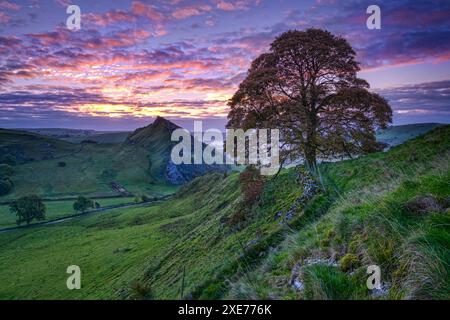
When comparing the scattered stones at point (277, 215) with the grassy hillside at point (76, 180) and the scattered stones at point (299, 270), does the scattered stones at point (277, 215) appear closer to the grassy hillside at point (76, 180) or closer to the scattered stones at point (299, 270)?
the scattered stones at point (299, 270)

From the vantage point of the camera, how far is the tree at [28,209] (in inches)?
3637

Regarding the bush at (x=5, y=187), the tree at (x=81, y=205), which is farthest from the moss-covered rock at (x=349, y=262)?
the bush at (x=5, y=187)

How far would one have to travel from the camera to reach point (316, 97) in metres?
22.5

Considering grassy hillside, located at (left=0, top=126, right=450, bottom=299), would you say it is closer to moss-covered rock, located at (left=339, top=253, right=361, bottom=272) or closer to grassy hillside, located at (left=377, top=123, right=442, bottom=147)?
moss-covered rock, located at (left=339, top=253, right=361, bottom=272)

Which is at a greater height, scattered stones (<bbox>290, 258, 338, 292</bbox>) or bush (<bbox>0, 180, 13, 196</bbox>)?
scattered stones (<bbox>290, 258, 338, 292</bbox>)

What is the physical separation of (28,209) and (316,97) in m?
103

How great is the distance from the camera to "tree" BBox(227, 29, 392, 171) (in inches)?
846

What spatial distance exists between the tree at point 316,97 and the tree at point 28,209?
319 ft

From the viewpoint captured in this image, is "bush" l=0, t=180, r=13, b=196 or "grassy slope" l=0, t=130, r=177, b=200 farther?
"grassy slope" l=0, t=130, r=177, b=200

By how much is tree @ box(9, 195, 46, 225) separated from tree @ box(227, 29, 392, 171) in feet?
319

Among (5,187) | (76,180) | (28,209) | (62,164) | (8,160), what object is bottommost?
(28,209)

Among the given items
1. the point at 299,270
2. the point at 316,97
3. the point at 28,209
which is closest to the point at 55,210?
the point at 28,209

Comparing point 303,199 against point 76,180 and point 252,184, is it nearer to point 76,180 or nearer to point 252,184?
point 252,184

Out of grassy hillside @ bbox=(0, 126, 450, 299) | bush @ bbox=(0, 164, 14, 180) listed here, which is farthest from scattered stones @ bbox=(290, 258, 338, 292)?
bush @ bbox=(0, 164, 14, 180)
